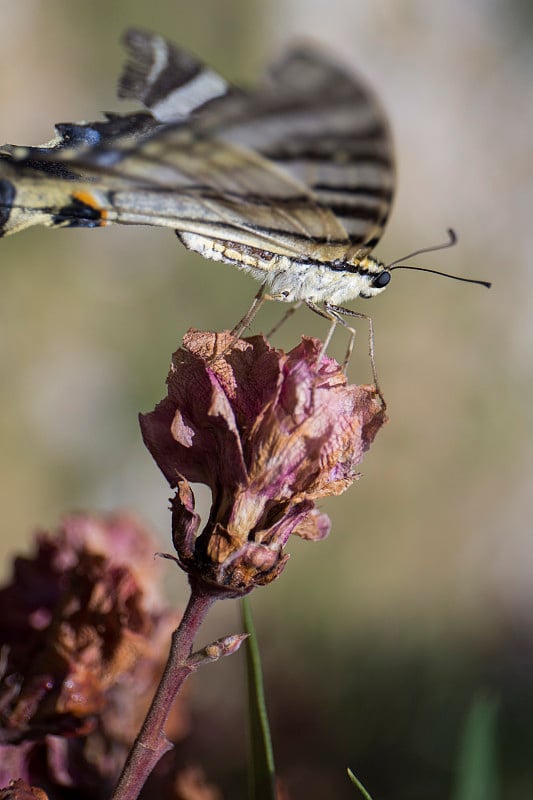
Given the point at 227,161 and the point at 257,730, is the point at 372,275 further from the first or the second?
the point at 257,730

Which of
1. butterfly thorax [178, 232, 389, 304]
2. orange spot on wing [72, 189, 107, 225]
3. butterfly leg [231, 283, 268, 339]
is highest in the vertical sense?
butterfly thorax [178, 232, 389, 304]

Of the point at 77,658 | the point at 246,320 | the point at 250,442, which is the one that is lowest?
the point at 77,658

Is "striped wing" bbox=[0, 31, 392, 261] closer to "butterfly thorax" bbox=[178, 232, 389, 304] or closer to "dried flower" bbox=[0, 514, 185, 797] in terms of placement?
"butterfly thorax" bbox=[178, 232, 389, 304]

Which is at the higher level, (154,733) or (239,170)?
(239,170)

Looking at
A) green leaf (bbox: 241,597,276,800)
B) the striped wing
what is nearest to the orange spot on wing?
the striped wing

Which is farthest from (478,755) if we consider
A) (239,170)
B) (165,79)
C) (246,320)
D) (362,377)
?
(362,377)

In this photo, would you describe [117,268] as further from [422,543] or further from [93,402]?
[422,543]

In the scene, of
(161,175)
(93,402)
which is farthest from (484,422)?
(161,175)
